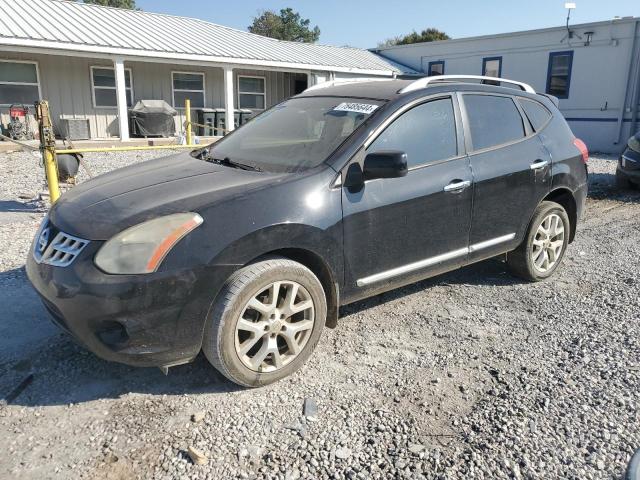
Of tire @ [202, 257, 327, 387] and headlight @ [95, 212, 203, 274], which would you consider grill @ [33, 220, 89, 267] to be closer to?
headlight @ [95, 212, 203, 274]

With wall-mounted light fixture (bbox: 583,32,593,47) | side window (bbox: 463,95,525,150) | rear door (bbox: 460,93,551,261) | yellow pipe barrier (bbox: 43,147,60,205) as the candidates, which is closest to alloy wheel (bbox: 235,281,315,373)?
rear door (bbox: 460,93,551,261)

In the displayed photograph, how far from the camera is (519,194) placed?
4355mm

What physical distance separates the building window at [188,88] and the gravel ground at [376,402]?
606 inches

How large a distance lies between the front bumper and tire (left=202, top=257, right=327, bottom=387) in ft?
0.31

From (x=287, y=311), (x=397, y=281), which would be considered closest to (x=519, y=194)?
(x=397, y=281)

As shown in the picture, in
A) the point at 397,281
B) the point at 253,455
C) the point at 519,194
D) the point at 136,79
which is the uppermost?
the point at 136,79

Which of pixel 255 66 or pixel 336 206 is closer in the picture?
pixel 336 206

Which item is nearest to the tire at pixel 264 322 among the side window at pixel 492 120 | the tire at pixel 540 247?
the side window at pixel 492 120

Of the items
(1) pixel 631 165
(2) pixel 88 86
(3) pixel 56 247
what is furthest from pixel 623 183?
(2) pixel 88 86

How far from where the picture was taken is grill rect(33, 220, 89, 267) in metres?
2.75

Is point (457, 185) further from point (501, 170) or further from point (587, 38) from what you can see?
point (587, 38)

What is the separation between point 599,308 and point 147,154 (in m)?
12.5

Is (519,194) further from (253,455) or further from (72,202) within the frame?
(72,202)

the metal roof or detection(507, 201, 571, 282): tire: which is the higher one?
the metal roof
